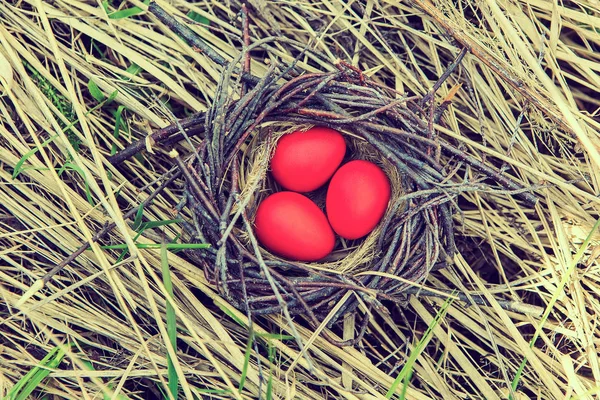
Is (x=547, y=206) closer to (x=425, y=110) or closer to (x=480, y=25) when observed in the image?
(x=425, y=110)

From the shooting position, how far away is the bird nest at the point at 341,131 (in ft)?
5.66

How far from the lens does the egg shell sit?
1.82 metres

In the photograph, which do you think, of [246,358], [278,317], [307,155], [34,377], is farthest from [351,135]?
[34,377]

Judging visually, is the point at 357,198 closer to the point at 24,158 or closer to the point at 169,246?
the point at 169,246

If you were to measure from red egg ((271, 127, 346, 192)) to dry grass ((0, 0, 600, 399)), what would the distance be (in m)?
0.29

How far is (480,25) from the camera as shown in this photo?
1979mm

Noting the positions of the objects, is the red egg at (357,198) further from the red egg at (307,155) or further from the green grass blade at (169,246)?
the green grass blade at (169,246)

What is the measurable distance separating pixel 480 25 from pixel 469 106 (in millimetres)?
281

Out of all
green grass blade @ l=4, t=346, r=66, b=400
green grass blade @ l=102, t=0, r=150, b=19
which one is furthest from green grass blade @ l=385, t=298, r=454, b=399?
green grass blade @ l=102, t=0, r=150, b=19

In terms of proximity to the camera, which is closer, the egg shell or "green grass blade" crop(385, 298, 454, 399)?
"green grass blade" crop(385, 298, 454, 399)

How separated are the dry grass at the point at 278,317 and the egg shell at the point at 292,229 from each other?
0.25 m

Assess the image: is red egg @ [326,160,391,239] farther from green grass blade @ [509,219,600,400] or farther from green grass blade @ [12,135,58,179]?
green grass blade @ [12,135,58,179]

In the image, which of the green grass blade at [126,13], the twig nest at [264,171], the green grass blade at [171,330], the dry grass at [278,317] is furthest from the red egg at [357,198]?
the green grass blade at [126,13]

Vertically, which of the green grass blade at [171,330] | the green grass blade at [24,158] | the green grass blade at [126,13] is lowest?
the green grass blade at [171,330]
